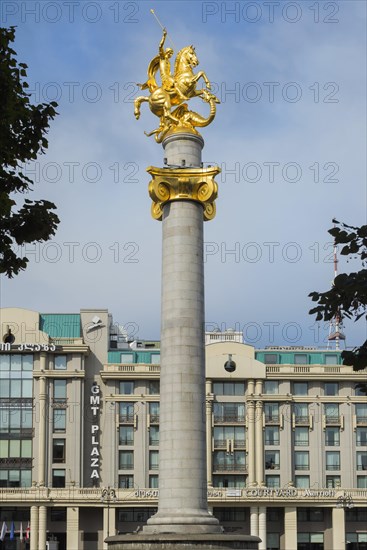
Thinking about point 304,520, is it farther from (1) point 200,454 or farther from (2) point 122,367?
(1) point 200,454

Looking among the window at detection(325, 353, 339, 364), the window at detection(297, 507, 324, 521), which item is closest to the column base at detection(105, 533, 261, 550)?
the window at detection(297, 507, 324, 521)

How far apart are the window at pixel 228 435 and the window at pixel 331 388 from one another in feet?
28.7

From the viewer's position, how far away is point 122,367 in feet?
317

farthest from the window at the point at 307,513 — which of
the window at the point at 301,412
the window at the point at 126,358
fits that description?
the window at the point at 126,358

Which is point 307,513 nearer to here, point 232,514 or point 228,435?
point 232,514

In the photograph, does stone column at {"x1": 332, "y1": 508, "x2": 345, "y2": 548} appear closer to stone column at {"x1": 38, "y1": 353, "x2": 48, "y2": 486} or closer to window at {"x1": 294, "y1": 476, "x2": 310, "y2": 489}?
window at {"x1": 294, "y1": 476, "x2": 310, "y2": 489}

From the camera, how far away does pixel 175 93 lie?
1853 inches

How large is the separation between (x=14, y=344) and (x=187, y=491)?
55.0 meters

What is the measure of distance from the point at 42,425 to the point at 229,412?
56.1 feet

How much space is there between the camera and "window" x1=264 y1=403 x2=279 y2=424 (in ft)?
317

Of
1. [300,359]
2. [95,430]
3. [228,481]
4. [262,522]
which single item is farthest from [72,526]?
[300,359]

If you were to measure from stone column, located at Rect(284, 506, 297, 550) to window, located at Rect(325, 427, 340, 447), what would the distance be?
7383mm

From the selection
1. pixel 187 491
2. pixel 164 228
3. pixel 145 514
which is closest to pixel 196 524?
pixel 187 491

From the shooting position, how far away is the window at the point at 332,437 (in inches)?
3821
